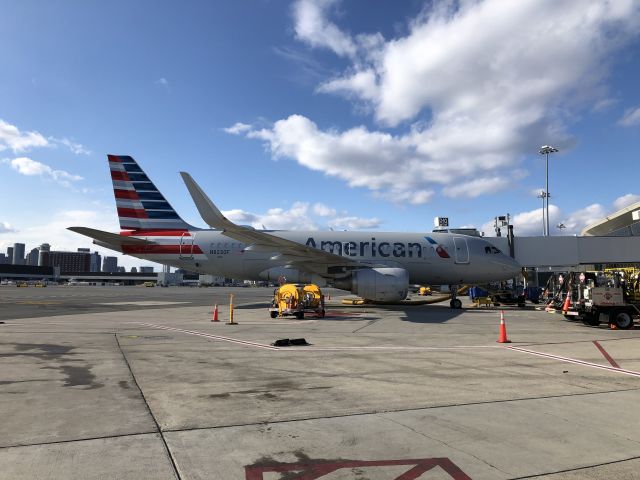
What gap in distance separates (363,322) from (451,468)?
529 inches

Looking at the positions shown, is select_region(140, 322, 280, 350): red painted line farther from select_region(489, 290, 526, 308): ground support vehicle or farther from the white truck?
select_region(489, 290, 526, 308): ground support vehicle

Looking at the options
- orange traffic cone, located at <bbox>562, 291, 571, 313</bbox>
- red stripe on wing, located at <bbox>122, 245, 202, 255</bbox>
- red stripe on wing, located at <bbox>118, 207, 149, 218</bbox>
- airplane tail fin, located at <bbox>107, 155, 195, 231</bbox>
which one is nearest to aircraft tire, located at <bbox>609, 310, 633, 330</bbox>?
orange traffic cone, located at <bbox>562, 291, 571, 313</bbox>

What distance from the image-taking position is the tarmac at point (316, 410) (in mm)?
3928

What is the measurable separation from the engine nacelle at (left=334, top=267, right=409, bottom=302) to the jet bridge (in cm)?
2858

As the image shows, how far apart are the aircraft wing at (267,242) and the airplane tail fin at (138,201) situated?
6.64m

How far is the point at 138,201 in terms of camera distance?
2673 cm

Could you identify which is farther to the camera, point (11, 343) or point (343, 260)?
point (343, 260)

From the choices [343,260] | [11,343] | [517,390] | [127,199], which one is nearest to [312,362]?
[517,390]

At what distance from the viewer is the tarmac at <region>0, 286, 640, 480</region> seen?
393 centimetres

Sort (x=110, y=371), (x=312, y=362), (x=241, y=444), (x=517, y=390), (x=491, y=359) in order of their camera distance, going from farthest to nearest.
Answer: (x=491, y=359) < (x=312, y=362) < (x=110, y=371) < (x=517, y=390) < (x=241, y=444)

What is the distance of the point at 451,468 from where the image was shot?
3891mm

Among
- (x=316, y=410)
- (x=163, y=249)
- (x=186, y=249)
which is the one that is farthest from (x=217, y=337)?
(x=163, y=249)

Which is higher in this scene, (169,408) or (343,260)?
(343,260)

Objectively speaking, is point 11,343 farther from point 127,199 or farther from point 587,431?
point 127,199
